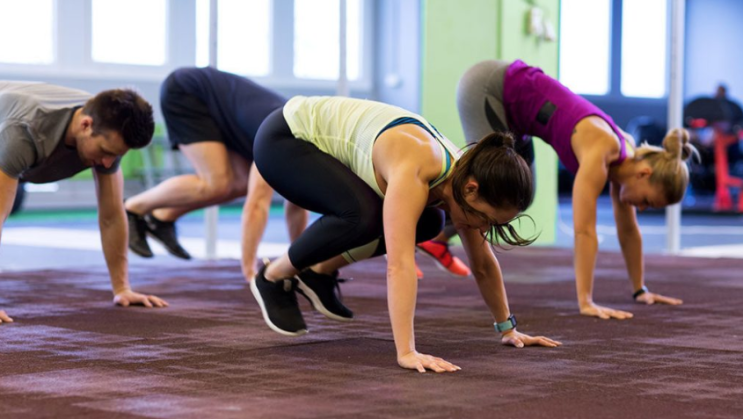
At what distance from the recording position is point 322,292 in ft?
8.98

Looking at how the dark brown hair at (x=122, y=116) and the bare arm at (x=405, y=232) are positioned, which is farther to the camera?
the dark brown hair at (x=122, y=116)

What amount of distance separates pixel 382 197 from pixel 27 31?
7.13m

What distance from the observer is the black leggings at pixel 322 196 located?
2.34 m

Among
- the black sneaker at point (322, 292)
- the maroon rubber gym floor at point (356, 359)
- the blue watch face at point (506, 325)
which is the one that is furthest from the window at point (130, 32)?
the blue watch face at point (506, 325)

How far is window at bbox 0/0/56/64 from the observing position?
27.6 feet

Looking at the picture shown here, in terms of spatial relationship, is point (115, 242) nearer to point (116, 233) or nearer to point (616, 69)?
point (116, 233)

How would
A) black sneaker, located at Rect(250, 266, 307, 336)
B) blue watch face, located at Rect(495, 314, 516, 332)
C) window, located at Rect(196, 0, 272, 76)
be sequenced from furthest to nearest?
window, located at Rect(196, 0, 272, 76)
black sneaker, located at Rect(250, 266, 307, 336)
blue watch face, located at Rect(495, 314, 516, 332)

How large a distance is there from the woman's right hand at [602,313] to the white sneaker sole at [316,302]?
74cm

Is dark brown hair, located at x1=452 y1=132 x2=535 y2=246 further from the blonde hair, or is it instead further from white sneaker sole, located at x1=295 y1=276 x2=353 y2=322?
the blonde hair

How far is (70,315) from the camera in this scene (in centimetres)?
293

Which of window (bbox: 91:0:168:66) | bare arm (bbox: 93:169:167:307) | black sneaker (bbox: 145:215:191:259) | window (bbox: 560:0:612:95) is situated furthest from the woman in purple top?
window (bbox: 560:0:612:95)

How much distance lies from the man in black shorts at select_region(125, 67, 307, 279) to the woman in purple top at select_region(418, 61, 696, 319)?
0.77 m

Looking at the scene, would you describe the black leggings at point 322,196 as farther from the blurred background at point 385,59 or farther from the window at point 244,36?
the window at point 244,36

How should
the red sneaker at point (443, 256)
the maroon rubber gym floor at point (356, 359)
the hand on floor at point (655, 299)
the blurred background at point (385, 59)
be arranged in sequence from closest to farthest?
the maroon rubber gym floor at point (356, 359)
the hand on floor at point (655, 299)
the red sneaker at point (443, 256)
the blurred background at point (385, 59)
